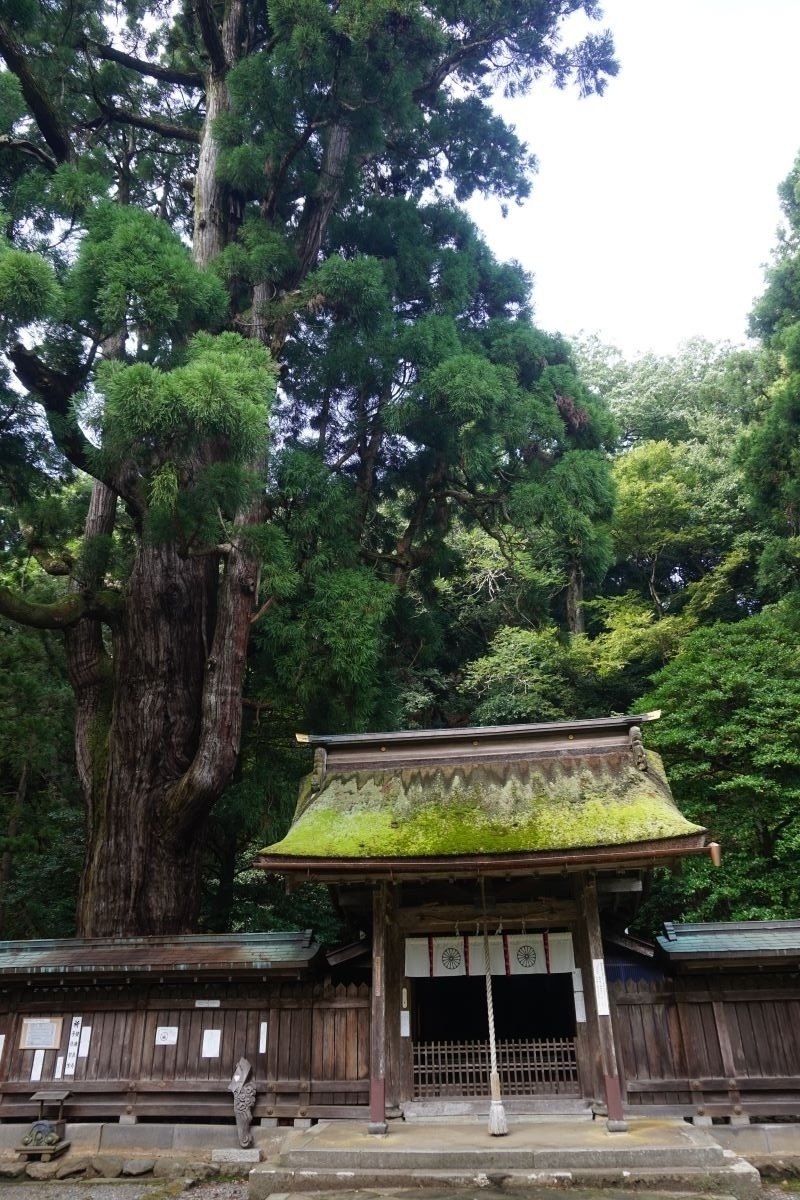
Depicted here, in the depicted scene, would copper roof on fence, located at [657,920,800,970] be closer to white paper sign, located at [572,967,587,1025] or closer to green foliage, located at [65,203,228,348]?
white paper sign, located at [572,967,587,1025]

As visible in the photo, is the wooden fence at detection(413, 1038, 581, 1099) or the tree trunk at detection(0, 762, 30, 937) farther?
the tree trunk at detection(0, 762, 30, 937)

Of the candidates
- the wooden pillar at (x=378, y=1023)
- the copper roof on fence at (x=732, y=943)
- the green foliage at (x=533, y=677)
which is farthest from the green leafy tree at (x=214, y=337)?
the green foliage at (x=533, y=677)

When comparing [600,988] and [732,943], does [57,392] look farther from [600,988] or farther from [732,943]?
[732,943]

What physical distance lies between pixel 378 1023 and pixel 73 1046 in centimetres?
367

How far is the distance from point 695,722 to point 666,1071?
648 cm

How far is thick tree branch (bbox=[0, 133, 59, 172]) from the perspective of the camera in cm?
1176

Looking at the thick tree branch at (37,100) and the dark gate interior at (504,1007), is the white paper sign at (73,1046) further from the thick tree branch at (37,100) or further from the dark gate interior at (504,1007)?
the thick tree branch at (37,100)

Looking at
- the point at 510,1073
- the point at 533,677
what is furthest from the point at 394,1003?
the point at 533,677

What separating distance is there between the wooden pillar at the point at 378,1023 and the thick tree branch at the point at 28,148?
12.4 metres

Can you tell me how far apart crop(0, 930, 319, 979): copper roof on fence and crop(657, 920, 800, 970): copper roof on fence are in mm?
3946

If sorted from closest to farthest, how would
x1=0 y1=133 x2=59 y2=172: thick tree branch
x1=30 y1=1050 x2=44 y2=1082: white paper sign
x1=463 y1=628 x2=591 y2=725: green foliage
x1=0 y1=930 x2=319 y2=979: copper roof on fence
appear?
x1=0 y1=930 x2=319 y2=979: copper roof on fence
x1=30 y1=1050 x2=44 y2=1082: white paper sign
x1=0 y1=133 x2=59 y2=172: thick tree branch
x1=463 y1=628 x2=591 y2=725: green foliage

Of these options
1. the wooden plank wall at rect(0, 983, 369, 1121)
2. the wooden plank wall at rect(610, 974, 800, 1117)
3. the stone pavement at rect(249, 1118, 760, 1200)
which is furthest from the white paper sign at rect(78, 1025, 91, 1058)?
the wooden plank wall at rect(610, 974, 800, 1117)

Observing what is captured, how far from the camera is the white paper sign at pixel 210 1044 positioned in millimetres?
8148

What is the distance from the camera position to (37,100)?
1222cm
